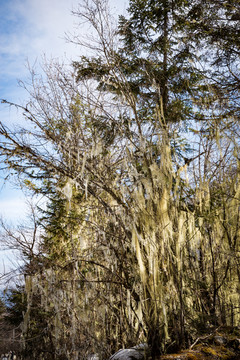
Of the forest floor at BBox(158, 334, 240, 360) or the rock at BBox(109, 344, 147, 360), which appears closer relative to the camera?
the forest floor at BBox(158, 334, 240, 360)

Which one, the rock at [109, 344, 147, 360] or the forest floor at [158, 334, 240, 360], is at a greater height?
the forest floor at [158, 334, 240, 360]

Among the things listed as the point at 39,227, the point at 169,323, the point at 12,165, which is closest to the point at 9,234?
Answer: the point at 39,227

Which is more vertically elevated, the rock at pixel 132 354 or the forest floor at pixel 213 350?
the forest floor at pixel 213 350

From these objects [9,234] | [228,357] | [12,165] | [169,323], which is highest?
[9,234]

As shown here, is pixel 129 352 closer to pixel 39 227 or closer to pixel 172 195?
pixel 172 195

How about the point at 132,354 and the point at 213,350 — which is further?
the point at 132,354

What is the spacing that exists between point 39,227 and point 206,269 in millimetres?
6024

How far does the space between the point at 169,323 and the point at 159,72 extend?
12.6 ft

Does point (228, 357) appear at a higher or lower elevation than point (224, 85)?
lower

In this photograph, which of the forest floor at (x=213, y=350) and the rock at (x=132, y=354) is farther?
the rock at (x=132, y=354)

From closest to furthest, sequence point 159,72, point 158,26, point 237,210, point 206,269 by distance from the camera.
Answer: point 237,210, point 206,269, point 159,72, point 158,26

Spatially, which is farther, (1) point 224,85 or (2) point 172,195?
(1) point 224,85

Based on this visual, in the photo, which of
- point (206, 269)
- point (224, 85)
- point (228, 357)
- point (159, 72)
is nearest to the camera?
point (228, 357)

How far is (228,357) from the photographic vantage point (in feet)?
4.08
